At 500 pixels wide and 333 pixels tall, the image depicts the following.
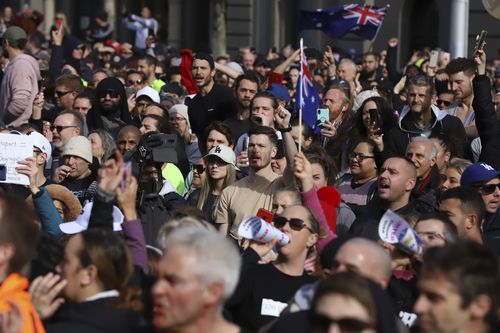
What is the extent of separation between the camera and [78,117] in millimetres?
12023

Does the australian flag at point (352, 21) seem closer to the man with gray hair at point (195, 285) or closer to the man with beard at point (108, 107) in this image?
the man with beard at point (108, 107)

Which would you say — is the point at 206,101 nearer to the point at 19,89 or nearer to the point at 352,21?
the point at 19,89

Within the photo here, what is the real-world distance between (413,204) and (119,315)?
3621mm

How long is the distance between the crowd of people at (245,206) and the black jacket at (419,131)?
19 millimetres

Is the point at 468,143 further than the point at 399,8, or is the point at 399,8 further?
the point at 399,8

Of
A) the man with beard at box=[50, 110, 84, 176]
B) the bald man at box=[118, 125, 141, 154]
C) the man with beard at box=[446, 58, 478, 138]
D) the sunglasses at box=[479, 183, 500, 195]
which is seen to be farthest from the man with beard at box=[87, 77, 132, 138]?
the sunglasses at box=[479, 183, 500, 195]

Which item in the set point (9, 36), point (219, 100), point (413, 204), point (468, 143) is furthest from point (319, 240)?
point (9, 36)

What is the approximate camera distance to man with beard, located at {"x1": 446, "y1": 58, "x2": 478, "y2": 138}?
472 inches

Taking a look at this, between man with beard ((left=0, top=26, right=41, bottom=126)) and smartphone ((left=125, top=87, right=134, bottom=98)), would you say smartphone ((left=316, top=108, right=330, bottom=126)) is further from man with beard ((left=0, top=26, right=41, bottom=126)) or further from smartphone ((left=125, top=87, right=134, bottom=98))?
smartphone ((left=125, top=87, right=134, bottom=98))

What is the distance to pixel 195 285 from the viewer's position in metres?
5.46

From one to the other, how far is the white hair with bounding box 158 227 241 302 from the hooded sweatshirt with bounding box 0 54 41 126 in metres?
7.77

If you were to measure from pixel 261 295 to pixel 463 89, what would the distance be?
5.51m

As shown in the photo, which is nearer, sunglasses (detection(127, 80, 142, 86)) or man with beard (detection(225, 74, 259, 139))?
man with beard (detection(225, 74, 259, 139))

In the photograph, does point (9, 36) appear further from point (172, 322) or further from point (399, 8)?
point (399, 8)
